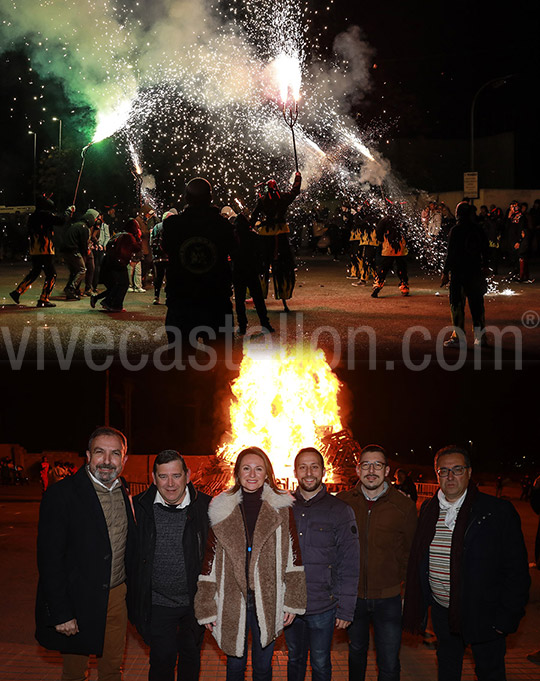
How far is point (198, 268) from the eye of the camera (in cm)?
661

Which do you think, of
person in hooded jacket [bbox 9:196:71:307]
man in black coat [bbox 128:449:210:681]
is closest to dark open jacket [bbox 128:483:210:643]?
man in black coat [bbox 128:449:210:681]

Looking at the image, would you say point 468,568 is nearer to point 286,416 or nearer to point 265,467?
point 265,467

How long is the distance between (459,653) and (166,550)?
1668 millimetres

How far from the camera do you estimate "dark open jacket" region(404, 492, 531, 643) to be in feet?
14.1

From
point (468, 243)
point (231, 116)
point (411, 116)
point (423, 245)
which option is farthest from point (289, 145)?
point (468, 243)

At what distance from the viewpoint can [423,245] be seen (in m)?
28.4

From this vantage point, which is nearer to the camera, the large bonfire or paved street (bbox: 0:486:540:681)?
paved street (bbox: 0:486:540:681)

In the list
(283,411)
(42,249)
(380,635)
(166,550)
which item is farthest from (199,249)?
(42,249)

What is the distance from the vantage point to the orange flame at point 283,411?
473 inches

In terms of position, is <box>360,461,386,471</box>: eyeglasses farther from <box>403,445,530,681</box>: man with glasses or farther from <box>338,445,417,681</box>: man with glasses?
<box>403,445,530,681</box>: man with glasses

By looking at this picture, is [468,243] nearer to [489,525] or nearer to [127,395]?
[489,525]

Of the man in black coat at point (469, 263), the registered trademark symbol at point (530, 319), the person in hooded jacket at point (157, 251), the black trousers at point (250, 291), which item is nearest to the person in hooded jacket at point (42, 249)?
the person in hooded jacket at point (157, 251)

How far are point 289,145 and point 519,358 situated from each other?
28348 millimetres

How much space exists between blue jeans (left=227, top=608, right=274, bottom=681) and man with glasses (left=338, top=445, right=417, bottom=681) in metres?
0.56
